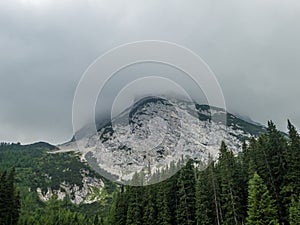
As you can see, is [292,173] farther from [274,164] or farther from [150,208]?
[150,208]

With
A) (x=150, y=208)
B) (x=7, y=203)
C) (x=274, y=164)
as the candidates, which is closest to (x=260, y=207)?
(x=274, y=164)

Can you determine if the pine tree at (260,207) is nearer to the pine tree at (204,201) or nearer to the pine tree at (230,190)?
the pine tree at (230,190)

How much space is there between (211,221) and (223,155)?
11.6m

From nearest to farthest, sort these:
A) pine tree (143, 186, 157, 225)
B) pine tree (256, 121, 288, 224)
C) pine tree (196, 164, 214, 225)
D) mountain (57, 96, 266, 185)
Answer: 1. mountain (57, 96, 266, 185)
2. pine tree (256, 121, 288, 224)
3. pine tree (196, 164, 214, 225)
4. pine tree (143, 186, 157, 225)

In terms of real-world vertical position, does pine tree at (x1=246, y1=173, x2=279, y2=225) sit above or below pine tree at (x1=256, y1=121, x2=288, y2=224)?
below

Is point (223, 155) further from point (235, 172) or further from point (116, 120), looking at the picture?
point (116, 120)

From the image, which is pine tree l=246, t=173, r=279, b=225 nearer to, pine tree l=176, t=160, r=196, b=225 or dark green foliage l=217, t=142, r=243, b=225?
dark green foliage l=217, t=142, r=243, b=225

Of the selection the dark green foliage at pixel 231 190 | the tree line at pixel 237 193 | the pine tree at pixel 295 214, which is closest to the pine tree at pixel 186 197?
the tree line at pixel 237 193

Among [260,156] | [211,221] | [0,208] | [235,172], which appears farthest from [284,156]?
[0,208]

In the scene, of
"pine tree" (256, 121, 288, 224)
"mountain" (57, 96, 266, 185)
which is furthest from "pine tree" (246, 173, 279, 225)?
"mountain" (57, 96, 266, 185)

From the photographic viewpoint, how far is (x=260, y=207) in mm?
40562

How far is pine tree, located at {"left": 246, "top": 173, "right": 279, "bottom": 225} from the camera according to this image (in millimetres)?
40094

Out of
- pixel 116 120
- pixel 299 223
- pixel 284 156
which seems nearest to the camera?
pixel 116 120

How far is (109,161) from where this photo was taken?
33.6m
